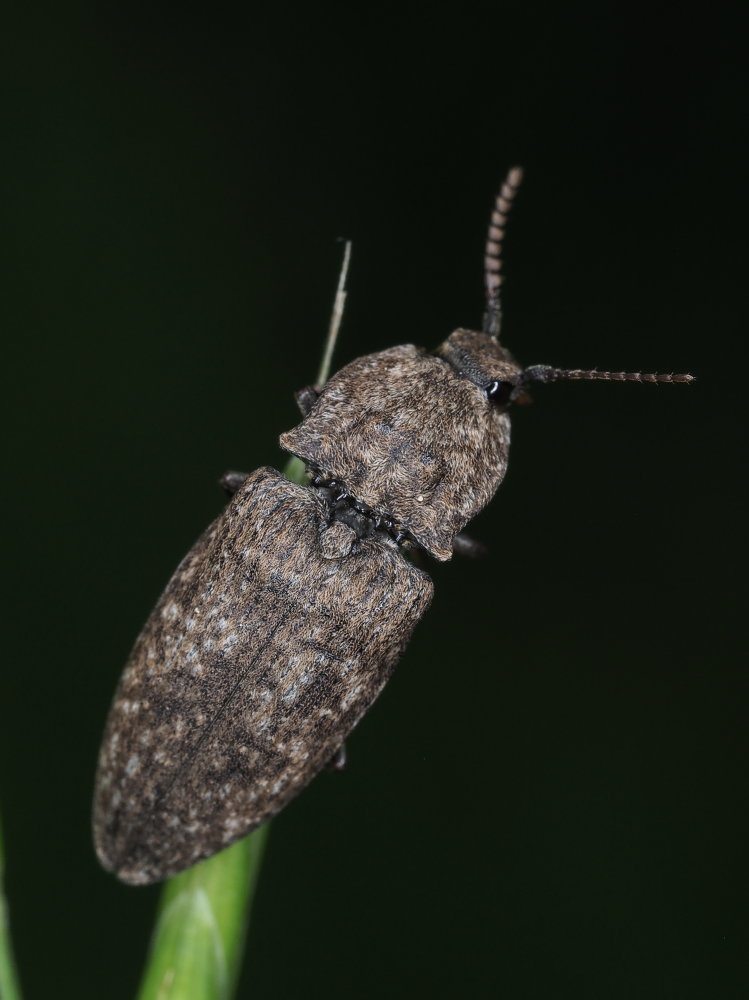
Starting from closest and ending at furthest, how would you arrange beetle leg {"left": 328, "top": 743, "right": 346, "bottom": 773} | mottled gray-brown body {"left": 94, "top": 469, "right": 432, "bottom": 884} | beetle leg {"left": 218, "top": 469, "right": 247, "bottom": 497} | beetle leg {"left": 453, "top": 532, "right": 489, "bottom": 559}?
mottled gray-brown body {"left": 94, "top": 469, "right": 432, "bottom": 884}
beetle leg {"left": 328, "top": 743, "right": 346, "bottom": 773}
beetle leg {"left": 218, "top": 469, "right": 247, "bottom": 497}
beetle leg {"left": 453, "top": 532, "right": 489, "bottom": 559}

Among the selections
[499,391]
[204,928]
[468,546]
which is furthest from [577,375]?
[204,928]

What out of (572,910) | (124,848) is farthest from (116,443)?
(572,910)

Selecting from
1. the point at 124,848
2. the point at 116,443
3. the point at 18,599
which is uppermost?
the point at 116,443

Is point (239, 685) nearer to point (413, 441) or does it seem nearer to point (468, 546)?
point (413, 441)

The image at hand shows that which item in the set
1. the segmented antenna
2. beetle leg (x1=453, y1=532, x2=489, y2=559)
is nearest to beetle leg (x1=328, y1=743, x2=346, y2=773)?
beetle leg (x1=453, y1=532, x2=489, y2=559)

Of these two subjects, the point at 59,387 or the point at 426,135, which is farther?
the point at 426,135

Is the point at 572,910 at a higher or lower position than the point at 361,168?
lower

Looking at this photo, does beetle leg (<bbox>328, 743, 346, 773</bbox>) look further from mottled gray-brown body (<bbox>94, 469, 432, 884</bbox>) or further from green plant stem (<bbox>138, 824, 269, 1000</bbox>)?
green plant stem (<bbox>138, 824, 269, 1000</bbox>)

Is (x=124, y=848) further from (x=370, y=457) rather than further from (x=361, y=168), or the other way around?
(x=361, y=168)
